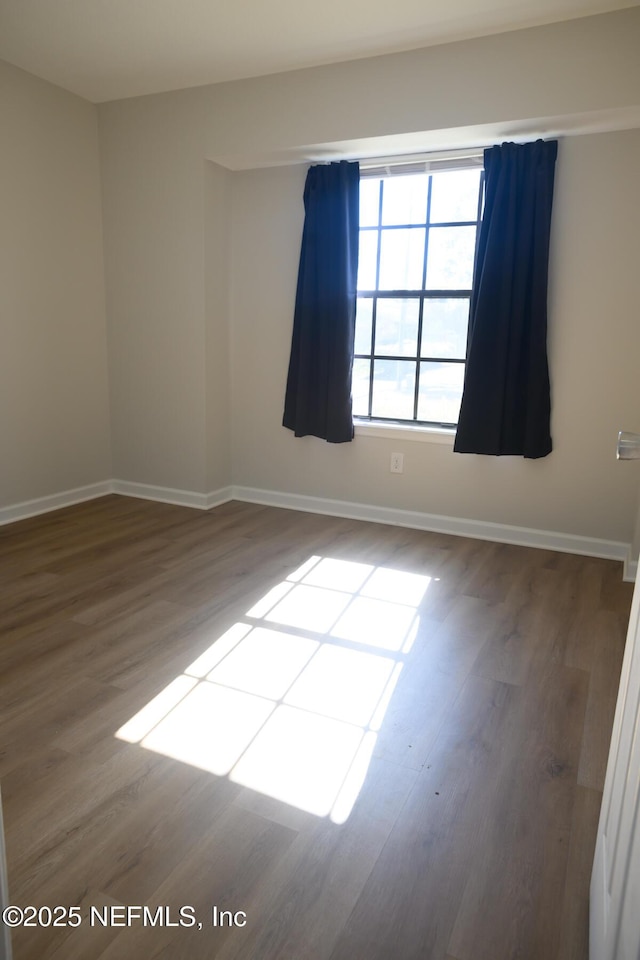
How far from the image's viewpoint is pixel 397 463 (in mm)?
4000

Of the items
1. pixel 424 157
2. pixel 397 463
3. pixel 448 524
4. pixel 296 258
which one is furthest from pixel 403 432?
pixel 424 157

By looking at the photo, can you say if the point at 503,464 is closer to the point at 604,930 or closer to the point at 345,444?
the point at 345,444

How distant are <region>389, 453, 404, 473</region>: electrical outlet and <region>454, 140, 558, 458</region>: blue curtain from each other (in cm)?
45

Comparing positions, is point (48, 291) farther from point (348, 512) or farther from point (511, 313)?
point (511, 313)

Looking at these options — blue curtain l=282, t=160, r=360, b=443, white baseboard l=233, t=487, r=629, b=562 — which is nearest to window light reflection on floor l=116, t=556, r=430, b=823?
white baseboard l=233, t=487, r=629, b=562

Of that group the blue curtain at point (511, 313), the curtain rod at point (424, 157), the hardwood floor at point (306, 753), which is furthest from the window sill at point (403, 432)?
the curtain rod at point (424, 157)

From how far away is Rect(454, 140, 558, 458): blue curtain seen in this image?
3.28 meters

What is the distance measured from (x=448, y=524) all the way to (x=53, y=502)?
2.69 meters

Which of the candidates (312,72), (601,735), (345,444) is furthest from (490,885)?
(312,72)

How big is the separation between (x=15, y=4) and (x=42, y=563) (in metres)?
2.73

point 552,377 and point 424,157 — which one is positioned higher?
point 424,157

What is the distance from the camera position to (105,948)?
121cm

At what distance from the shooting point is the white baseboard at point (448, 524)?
3545 millimetres

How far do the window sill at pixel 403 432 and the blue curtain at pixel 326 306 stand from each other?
4.7 inches
